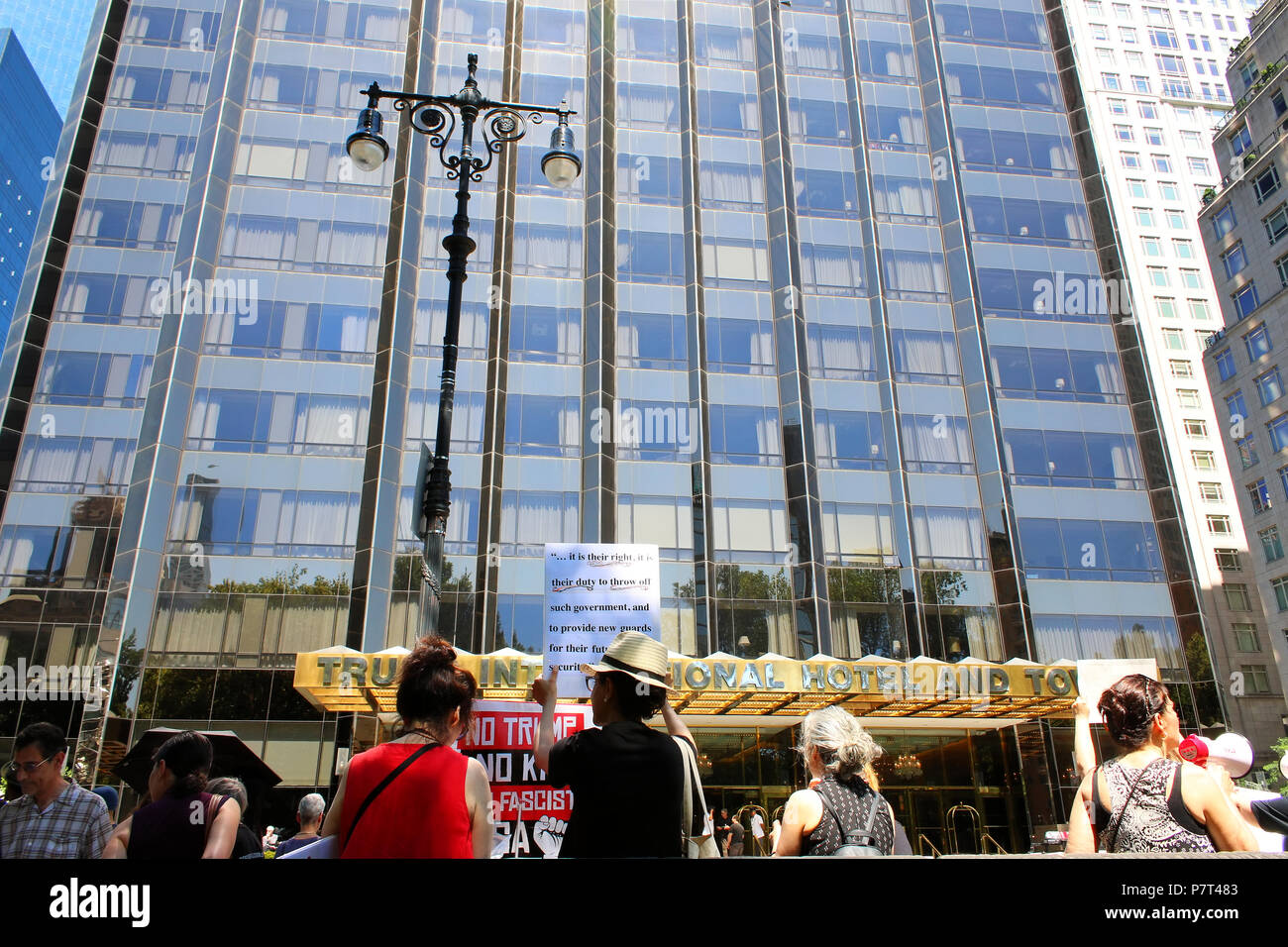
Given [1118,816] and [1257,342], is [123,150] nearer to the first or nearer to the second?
[1118,816]

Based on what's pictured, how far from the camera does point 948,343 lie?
108ft

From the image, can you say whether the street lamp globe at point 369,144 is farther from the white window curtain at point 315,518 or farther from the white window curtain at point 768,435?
the white window curtain at point 768,435

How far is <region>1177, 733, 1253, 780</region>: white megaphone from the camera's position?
452 centimetres

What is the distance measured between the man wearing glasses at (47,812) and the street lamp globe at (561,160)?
29.5 ft

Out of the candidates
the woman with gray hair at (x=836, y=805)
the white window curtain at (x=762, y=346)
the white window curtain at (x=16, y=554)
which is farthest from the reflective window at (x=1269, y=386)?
the white window curtain at (x=16, y=554)

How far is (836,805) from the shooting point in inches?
152

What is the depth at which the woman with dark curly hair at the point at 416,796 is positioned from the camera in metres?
2.85

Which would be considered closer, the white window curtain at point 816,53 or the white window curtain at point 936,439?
the white window curtain at point 936,439

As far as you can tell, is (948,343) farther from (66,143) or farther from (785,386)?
(66,143)

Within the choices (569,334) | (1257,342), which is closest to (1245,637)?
(1257,342)

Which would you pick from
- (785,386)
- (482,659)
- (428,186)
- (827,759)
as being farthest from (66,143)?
(827,759)

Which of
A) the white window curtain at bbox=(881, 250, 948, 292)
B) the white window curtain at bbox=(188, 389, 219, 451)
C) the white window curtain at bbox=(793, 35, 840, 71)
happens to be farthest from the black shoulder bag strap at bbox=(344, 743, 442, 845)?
the white window curtain at bbox=(793, 35, 840, 71)

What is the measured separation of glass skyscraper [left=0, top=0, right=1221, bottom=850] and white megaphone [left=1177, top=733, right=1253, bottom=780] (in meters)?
23.7
